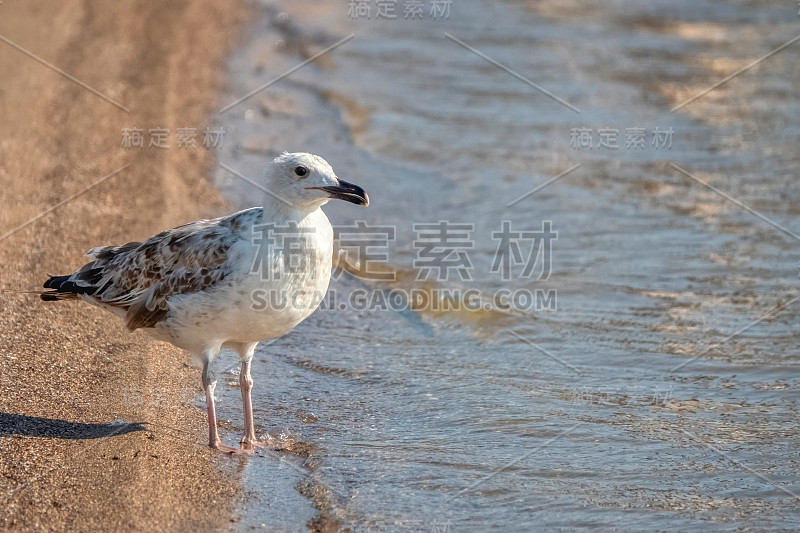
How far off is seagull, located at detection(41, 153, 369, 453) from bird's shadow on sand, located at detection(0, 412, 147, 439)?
0.63 m

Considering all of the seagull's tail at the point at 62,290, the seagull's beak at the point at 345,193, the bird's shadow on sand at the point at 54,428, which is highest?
the seagull's beak at the point at 345,193

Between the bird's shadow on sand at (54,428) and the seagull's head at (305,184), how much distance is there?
1858 mm

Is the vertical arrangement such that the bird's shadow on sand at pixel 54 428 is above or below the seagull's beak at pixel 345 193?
below

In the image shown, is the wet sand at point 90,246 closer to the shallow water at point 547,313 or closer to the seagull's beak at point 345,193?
the shallow water at point 547,313

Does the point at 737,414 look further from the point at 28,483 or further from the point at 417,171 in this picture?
the point at 417,171

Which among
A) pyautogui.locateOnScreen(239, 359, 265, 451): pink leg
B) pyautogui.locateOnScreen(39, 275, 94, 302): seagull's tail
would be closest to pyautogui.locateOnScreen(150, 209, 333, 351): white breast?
pyautogui.locateOnScreen(239, 359, 265, 451): pink leg

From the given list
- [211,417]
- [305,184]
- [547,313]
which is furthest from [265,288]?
[547,313]

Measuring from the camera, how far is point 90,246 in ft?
29.4

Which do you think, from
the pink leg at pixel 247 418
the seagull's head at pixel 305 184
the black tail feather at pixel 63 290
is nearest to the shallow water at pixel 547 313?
the pink leg at pixel 247 418

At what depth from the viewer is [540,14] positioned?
2138 cm

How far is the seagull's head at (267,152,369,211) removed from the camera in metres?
6.09

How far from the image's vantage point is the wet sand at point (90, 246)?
18.1 ft

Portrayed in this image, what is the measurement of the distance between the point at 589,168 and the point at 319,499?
8.23 meters

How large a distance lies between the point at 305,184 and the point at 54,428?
2.27 metres
